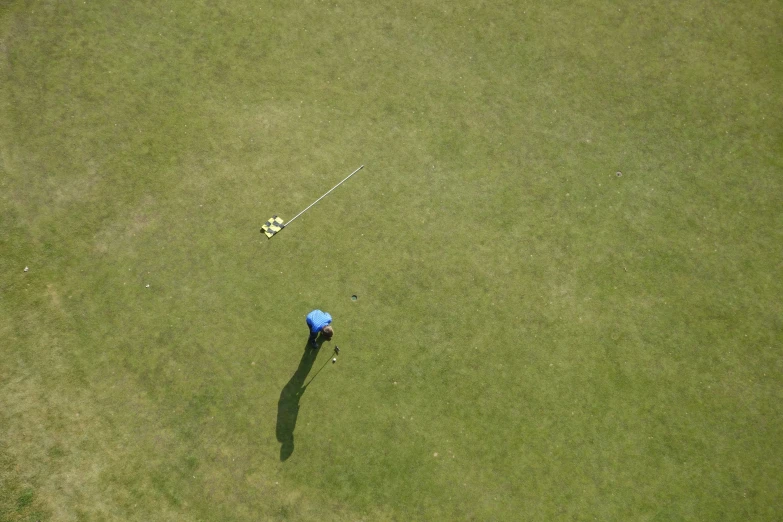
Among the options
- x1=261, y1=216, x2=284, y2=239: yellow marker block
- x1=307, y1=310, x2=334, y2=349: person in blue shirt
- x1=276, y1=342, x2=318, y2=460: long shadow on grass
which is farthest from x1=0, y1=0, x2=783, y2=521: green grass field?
x1=307, y1=310, x2=334, y2=349: person in blue shirt

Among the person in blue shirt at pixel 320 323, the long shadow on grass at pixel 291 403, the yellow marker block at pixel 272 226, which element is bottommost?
the long shadow on grass at pixel 291 403

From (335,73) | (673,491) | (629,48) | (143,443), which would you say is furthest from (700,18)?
(143,443)

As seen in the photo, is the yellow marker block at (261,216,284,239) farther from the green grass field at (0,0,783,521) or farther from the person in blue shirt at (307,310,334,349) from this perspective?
the person in blue shirt at (307,310,334,349)

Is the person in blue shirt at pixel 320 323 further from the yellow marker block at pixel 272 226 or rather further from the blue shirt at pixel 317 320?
the yellow marker block at pixel 272 226

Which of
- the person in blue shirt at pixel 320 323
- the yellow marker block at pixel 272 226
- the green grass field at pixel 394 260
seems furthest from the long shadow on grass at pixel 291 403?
the yellow marker block at pixel 272 226

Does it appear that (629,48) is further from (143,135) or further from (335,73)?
(143,135)
